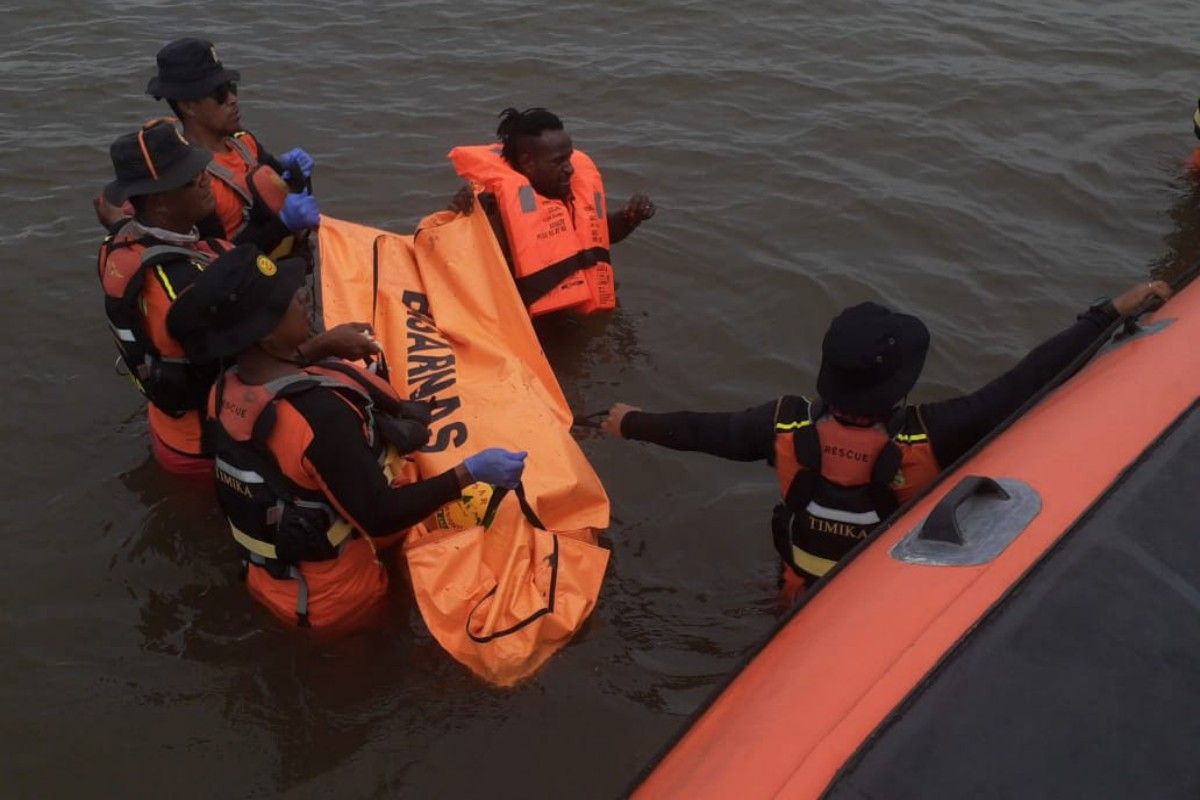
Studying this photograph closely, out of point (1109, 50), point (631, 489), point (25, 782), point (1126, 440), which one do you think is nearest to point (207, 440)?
point (25, 782)

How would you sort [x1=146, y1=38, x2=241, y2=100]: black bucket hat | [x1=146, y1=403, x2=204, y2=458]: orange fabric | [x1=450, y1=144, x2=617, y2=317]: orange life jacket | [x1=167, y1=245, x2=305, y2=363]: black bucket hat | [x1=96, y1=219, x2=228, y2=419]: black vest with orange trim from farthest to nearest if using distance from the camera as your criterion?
[x1=450, y1=144, x2=617, y2=317]: orange life jacket
[x1=146, y1=38, x2=241, y2=100]: black bucket hat
[x1=146, y1=403, x2=204, y2=458]: orange fabric
[x1=96, y1=219, x2=228, y2=419]: black vest with orange trim
[x1=167, y1=245, x2=305, y2=363]: black bucket hat

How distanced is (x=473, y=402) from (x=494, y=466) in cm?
91

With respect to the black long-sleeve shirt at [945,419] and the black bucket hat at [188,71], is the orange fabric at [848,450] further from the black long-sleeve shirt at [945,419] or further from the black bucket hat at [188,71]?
the black bucket hat at [188,71]

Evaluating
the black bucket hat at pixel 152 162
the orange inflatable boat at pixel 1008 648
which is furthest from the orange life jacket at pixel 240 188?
the orange inflatable boat at pixel 1008 648

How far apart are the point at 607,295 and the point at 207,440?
2.13 metres

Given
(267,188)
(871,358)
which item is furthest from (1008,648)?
(267,188)

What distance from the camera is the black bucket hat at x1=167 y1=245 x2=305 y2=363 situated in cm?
284

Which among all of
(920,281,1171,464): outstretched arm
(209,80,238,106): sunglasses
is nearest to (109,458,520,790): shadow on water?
(920,281,1171,464): outstretched arm

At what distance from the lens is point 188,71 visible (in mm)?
4402

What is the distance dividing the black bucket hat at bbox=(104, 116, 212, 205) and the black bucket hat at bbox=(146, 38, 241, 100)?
798mm

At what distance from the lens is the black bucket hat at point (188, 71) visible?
14.4ft

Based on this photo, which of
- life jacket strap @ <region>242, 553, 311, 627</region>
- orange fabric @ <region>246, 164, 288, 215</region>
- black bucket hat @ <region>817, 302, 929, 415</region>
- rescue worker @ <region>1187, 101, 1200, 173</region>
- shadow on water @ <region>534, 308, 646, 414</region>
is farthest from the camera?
rescue worker @ <region>1187, 101, 1200, 173</region>

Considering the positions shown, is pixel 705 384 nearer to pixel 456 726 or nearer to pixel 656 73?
pixel 456 726

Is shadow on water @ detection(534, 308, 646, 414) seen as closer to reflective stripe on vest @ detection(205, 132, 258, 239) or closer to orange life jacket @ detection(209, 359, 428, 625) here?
reflective stripe on vest @ detection(205, 132, 258, 239)
